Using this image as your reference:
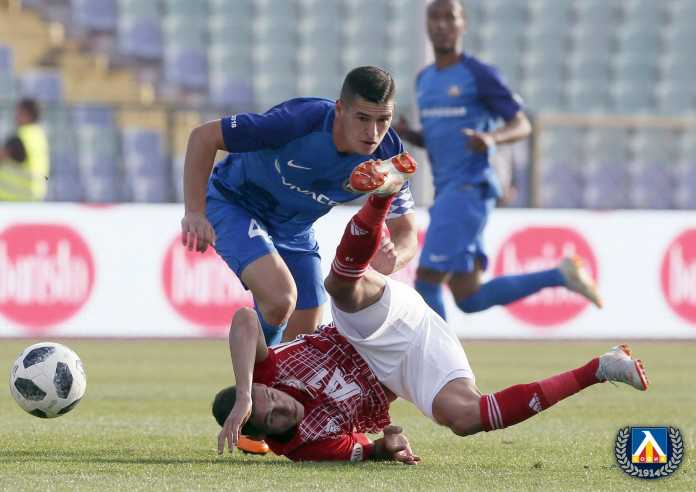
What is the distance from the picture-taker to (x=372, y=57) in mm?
17078

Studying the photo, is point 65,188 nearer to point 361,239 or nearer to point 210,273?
point 210,273

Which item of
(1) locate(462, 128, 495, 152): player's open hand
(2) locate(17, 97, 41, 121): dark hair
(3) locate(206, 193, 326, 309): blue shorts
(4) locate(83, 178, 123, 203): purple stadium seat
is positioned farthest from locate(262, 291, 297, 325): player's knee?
(4) locate(83, 178, 123, 203): purple stadium seat

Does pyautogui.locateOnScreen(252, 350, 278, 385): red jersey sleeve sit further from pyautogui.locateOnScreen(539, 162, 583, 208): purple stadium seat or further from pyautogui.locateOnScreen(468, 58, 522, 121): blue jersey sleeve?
pyautogui.locateOnScreen(539, 162, 583, 208): purple stadium seat

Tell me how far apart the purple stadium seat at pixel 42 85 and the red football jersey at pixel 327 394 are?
11714 millimetres

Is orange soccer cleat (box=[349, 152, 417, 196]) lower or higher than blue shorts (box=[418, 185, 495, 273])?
higher

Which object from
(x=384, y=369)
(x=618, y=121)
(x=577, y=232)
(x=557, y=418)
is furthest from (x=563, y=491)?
(x=618, y=121)

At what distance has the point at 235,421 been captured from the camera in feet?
15.1

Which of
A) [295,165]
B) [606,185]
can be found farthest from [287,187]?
[606,185]

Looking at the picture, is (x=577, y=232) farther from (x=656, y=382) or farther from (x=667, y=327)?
(x=656, y=382)

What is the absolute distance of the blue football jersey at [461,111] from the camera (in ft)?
27.6

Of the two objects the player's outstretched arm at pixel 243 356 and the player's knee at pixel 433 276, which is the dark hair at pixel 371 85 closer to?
the player's outstretched arm at pixel 243 356

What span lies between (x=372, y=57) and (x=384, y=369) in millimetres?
12201

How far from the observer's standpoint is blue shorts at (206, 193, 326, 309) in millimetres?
5895

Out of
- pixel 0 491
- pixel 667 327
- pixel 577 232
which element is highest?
pixel 0 491
